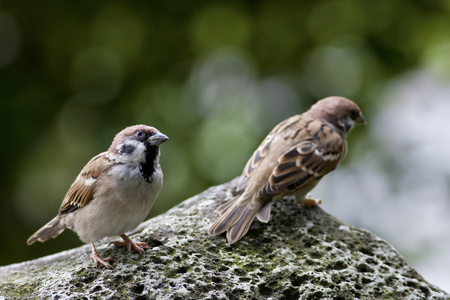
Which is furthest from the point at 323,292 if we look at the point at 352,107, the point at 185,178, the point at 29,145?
the point at 29,145

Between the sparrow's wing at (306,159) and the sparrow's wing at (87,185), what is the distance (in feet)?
3.27

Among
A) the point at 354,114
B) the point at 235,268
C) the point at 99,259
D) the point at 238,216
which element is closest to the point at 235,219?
the point at 238,216

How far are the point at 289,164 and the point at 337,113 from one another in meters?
0.88

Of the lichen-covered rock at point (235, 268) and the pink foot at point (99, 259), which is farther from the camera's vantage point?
the pink foot at point (99, 259)

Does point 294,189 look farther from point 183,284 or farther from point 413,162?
point 413,162

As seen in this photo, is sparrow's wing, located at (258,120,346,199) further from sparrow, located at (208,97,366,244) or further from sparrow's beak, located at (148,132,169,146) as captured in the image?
sparrow's beak, located at (148,132,169,146)

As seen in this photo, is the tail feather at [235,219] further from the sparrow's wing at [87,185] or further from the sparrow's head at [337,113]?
the sparrow's head at [337,113]

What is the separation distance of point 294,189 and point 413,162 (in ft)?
7.73

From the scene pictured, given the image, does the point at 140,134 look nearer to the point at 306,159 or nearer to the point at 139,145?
the point at 139,145

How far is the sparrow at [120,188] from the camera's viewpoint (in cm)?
333

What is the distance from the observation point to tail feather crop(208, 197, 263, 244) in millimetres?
3463

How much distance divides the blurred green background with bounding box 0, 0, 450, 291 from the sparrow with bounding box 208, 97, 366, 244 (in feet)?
3.57

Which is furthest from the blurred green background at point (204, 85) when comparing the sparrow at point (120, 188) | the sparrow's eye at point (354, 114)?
the sparrow at point (120, 188)

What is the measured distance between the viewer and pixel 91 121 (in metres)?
5.67
